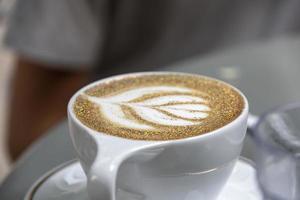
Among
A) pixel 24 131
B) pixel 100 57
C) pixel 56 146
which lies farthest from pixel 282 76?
pixel 24 131

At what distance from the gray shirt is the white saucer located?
642 mm

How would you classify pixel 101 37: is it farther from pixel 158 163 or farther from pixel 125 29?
pixel 158 163

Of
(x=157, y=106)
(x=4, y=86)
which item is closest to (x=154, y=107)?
(x=157, y=106)

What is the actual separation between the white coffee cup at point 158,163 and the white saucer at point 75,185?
0.10 feet

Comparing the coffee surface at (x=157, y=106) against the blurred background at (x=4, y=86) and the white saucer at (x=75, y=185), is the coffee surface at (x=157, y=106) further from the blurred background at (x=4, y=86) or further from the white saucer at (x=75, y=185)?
the blurred background at (x=4, y=86)

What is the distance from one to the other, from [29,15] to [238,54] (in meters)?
0.48

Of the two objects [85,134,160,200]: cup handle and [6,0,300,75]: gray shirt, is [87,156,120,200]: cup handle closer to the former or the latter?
[85,134,160,200]: cup handle

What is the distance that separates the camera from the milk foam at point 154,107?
335mm

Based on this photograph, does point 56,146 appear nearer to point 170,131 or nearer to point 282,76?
point 170,131

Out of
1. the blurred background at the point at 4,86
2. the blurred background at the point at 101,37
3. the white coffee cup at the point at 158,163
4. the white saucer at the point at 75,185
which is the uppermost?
the white coffee cup at the point at 158,163

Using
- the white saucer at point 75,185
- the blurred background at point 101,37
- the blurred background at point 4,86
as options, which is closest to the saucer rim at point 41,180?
the white saucer at point 75,185

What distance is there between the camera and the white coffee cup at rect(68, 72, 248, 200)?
0.28 m

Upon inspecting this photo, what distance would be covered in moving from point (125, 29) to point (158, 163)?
74 centimetres

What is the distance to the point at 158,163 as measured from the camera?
310 mm
